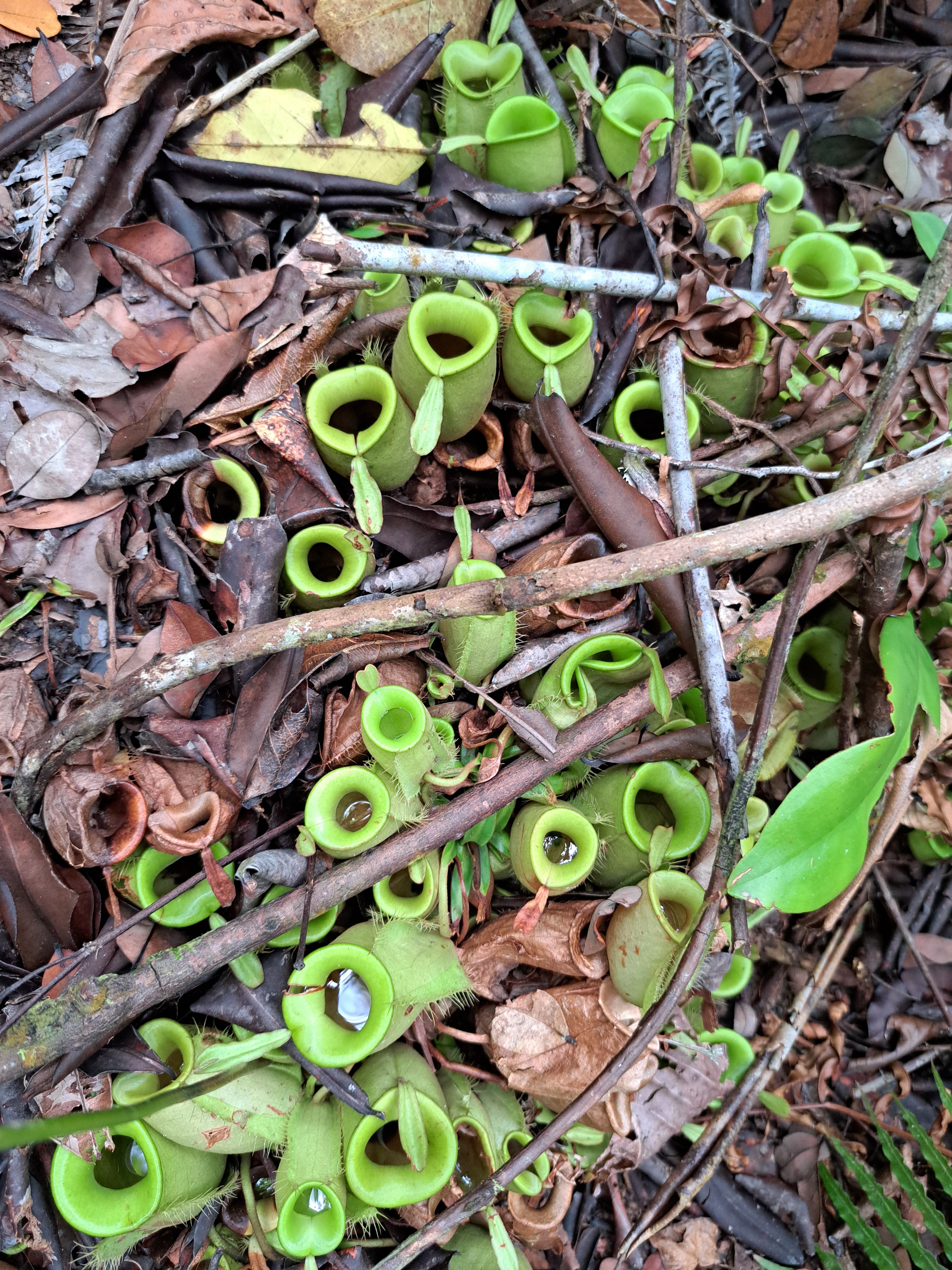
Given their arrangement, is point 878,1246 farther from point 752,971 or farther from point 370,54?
point 370,54

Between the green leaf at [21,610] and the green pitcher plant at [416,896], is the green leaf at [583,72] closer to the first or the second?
the green leaf at [21,610]

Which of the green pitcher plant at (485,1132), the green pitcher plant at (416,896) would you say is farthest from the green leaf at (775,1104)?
the green pitcher plant at (416,896)

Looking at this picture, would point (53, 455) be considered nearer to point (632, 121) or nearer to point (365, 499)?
point (365, 499)

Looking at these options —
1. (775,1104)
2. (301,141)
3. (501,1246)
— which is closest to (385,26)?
(301,141)

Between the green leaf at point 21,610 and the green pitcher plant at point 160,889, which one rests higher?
the green leaf at point 21,610

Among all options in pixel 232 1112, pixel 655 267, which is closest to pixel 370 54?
pixel 655 267
